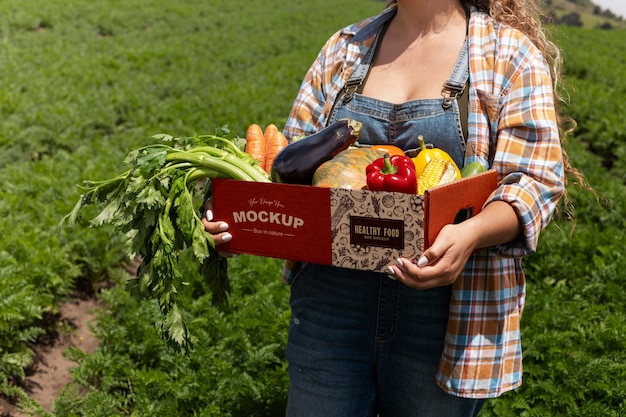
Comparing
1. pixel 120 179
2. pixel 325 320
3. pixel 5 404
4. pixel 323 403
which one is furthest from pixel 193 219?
pixel 5 404

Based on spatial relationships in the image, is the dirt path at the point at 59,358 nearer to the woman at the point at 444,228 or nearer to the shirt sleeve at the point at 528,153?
the woman at the point at 444,228

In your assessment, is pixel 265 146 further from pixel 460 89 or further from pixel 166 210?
pixel 460 89

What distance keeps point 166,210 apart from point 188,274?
3.86 m

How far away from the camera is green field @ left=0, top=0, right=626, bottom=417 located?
4508 millimetres

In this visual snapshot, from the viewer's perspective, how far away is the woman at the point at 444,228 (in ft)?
7.75

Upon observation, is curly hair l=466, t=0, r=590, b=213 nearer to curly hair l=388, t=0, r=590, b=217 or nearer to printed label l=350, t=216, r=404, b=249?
curly hair l=388, t=0, r=590, b=217

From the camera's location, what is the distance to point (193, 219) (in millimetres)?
2523

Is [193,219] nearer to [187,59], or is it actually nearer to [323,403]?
[323,403]

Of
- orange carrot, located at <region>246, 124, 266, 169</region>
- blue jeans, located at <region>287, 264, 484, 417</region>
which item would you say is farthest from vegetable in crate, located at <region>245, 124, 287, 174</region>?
blue jeans, located at <region>287, 264, 484, 417</region>

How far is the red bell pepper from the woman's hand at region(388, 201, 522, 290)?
0.18 meters

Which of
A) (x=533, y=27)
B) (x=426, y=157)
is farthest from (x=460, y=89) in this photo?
(x=533, y=27)

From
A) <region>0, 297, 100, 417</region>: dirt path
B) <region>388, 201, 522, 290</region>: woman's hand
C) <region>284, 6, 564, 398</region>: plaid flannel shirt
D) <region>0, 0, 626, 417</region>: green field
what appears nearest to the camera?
<region>388, 201, 522, 290</region>: woman's hand

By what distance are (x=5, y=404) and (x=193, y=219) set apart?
321 centimetres

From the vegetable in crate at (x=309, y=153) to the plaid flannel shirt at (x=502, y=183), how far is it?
44 cm
